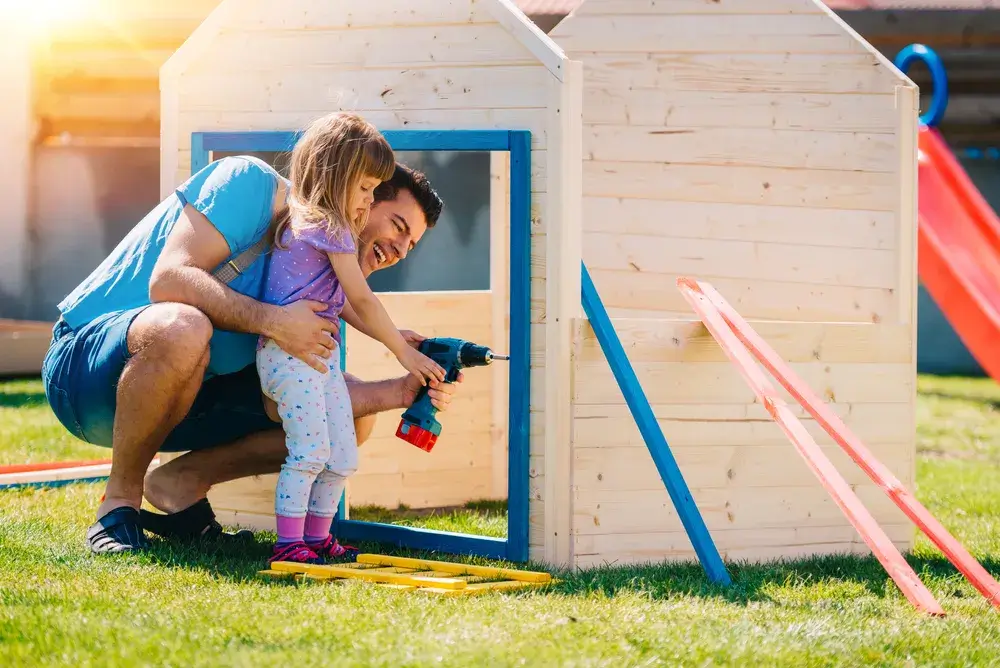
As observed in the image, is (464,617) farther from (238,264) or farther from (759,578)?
(238,264)

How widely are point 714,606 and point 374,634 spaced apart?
36.8 inches

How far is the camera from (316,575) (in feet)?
11.2

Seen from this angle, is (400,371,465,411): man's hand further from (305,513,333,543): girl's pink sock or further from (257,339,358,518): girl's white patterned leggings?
(305,513,333,543): girl's pink sock

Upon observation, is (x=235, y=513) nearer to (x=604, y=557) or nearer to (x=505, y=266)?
(x=604, y=557)

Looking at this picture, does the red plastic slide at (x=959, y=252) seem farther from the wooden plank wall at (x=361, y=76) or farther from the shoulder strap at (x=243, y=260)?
the shoulder strap at (x=243, y=260)

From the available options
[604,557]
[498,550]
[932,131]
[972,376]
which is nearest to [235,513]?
[498,550]

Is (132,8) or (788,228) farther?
(132,8)

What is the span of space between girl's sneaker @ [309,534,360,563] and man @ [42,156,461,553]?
0.39 m

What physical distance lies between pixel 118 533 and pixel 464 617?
50.0 inches

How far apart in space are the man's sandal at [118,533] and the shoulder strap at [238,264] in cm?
73

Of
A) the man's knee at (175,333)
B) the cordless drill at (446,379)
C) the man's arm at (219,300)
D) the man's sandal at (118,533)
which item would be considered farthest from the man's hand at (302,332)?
the man's sandal at (118,533)

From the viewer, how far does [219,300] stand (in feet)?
11.8

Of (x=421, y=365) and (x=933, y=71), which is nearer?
(x=421, y=365)

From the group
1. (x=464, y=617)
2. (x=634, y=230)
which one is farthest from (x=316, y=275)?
(x=634, y=230)
